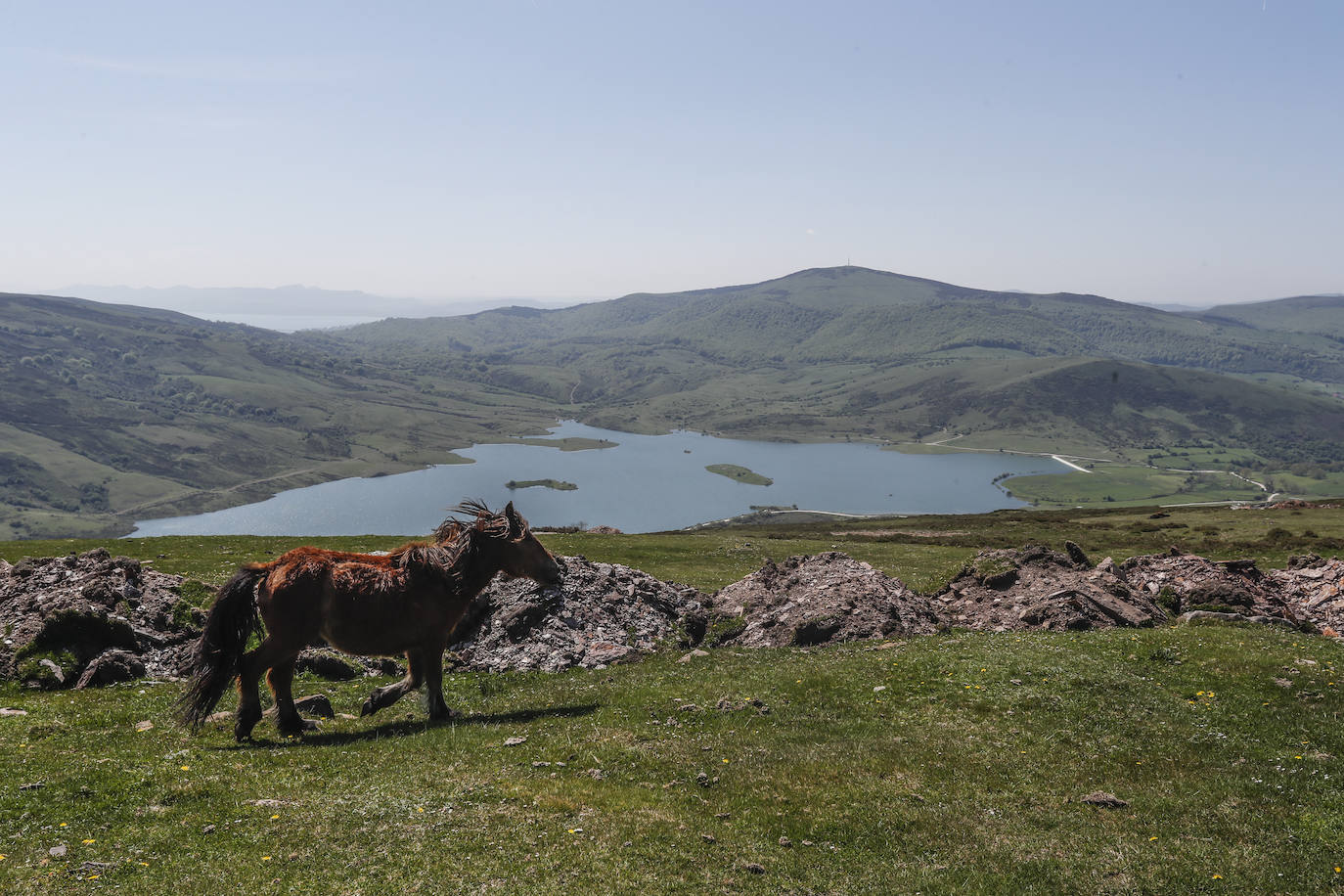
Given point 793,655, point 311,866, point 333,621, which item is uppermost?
point 333,621

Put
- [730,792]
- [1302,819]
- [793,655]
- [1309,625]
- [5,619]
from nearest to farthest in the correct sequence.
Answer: [1302,819], [730,792], [5,619], [793,655], [1309,625]

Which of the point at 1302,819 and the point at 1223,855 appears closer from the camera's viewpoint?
the point at 1223,855

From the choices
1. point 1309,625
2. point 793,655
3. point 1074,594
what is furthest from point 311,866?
point 1309,625

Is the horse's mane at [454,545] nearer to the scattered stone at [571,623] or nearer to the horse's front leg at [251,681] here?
the horse's front leg at [251,681]

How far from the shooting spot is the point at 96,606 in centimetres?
2255

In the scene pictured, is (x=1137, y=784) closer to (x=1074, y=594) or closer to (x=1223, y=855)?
(x=1223, y=855)

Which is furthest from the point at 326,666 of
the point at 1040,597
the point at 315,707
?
the point at 1040,597

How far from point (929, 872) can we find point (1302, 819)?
6366mm

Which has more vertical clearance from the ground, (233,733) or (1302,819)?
(1302,819)

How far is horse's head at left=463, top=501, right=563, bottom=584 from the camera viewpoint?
17.1 m

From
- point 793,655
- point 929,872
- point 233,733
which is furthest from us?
point 793,655

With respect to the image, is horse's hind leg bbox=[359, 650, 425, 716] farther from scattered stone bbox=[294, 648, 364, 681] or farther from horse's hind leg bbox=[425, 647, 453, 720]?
scattered stone bbox=[294, 648, 364, 681]

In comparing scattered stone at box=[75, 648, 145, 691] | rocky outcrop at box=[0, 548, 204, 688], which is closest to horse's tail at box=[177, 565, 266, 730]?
scattered stone at box=[75, 648, 145, 691]

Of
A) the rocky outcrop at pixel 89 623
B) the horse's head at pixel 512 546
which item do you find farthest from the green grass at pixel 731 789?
the horse's head at pixel 512 546
